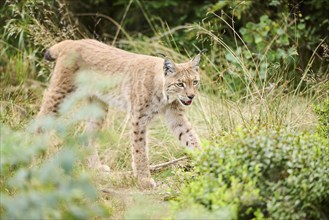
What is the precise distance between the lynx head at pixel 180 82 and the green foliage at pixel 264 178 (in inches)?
72.9

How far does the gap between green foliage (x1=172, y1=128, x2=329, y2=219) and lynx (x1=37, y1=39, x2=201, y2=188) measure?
1.81 m

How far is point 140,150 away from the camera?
6.78 meters

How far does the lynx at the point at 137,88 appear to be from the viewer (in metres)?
6.69

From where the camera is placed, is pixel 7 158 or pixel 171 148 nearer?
pixel 7 158

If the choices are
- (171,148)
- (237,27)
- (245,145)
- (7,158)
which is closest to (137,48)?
(237,27)

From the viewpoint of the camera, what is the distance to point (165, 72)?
22.1 ft

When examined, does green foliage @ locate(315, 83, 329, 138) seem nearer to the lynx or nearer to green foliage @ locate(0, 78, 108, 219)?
the lynx

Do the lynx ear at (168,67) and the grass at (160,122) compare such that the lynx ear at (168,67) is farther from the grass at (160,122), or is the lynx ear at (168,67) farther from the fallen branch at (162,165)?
the fallen branch at (162,165)

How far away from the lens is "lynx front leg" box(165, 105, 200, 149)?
6.90 m

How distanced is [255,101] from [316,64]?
2.47m

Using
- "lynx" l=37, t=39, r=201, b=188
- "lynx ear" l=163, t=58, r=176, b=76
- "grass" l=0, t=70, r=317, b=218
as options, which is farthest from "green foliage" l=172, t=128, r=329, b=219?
"lynx ear" l=163, t=58, r=176, b=76

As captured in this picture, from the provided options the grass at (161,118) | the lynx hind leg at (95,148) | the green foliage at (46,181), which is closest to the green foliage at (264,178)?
the grass at (161,118)

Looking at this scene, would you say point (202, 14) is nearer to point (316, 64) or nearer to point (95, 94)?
point (316, 64)

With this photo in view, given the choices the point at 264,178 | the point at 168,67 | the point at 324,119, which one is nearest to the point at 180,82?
the point at 168,67
